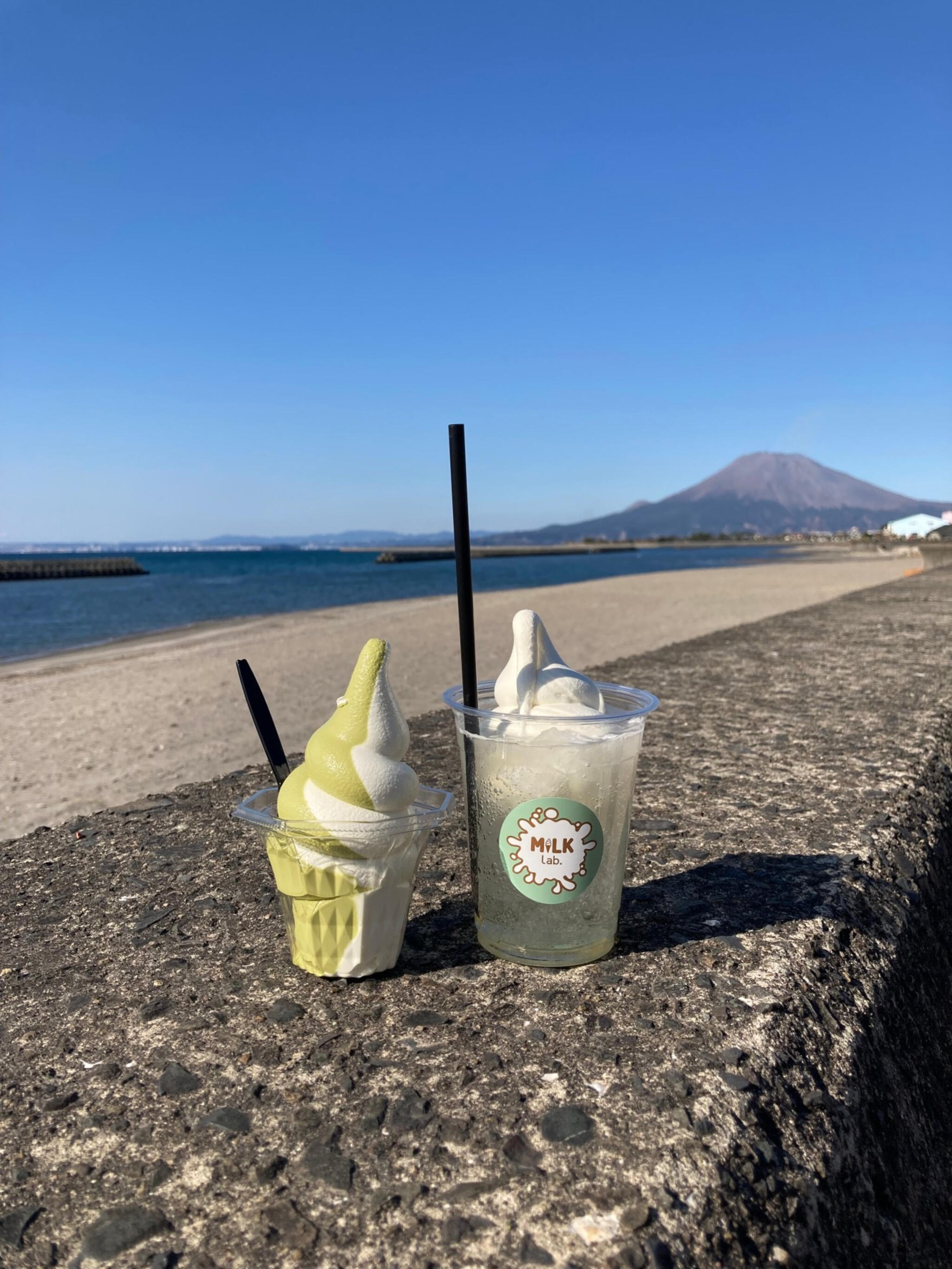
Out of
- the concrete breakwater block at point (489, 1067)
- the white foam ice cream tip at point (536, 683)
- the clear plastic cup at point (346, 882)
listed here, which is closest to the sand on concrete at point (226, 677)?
the concrete breakwater block at point (489, 1067)

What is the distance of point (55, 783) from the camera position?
6.52 metres

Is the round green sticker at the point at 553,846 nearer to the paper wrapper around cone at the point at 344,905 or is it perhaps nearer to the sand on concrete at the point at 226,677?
the paper wrapper around cone at the point at 344,905

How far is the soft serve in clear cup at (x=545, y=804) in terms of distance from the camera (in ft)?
4.26

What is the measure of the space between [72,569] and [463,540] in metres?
67.3

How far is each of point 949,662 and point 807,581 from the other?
27307 millimetres

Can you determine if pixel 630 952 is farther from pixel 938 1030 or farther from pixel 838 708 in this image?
pixel 838 708

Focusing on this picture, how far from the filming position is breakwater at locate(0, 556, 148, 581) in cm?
5812

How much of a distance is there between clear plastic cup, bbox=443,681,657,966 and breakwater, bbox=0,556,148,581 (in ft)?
206

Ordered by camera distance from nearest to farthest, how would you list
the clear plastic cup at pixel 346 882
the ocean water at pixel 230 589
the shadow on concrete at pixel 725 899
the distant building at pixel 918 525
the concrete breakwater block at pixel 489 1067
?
the concrete breakwater block at pixel 489 1067 < the clear plastic cup at pixel 346 882 < the shadow on concrete at pixel 725 899 < the ocean water at pixel 230 589 < the distant building at pixel 918 525

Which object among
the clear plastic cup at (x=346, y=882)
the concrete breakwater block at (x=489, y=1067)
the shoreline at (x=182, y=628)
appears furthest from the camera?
the shoreline at (x=182, y=628)

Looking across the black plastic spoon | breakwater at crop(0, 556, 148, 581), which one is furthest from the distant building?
breakwater at crop(0, 556, 148, 581)

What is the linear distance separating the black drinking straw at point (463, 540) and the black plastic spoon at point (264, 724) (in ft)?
1.14

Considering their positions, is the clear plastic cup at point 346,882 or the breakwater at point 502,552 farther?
the breakwater at point 502,552

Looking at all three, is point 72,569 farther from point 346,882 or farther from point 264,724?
point 346,882
